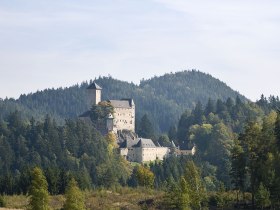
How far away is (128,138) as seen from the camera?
550 ft

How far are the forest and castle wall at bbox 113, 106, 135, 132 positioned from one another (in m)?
4.16

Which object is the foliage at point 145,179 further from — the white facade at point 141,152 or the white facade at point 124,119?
the white facade at point 124,119

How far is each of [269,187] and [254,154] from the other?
4.13 meters

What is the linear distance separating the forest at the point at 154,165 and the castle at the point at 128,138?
3503 mm

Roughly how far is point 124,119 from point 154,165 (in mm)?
49221

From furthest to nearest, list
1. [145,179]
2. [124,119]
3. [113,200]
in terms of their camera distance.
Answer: [124,119], [145,179], [113,200]

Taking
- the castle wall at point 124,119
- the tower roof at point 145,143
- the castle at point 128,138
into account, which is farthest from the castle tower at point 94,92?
the tower roof at point 145,143

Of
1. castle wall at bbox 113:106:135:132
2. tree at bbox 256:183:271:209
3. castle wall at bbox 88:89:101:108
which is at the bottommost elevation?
tree at bbox 256:183:271:209

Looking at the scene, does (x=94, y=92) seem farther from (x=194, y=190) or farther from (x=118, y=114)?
(x=194, y=190)

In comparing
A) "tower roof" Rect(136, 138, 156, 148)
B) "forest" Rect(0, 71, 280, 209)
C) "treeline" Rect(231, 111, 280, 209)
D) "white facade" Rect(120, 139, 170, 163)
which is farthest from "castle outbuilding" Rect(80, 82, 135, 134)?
"treeline" Rect(231, 111, 280, 209)

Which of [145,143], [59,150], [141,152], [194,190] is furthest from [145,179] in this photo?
[145,143]

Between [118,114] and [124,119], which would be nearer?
[118,114]

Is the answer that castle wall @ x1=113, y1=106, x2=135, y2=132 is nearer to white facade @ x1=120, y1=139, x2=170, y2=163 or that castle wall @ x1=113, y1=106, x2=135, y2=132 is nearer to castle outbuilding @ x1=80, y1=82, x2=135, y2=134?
castle outbuilding @ x1=80, y1=82, x2=135, y2=134

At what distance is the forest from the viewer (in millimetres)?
71625
